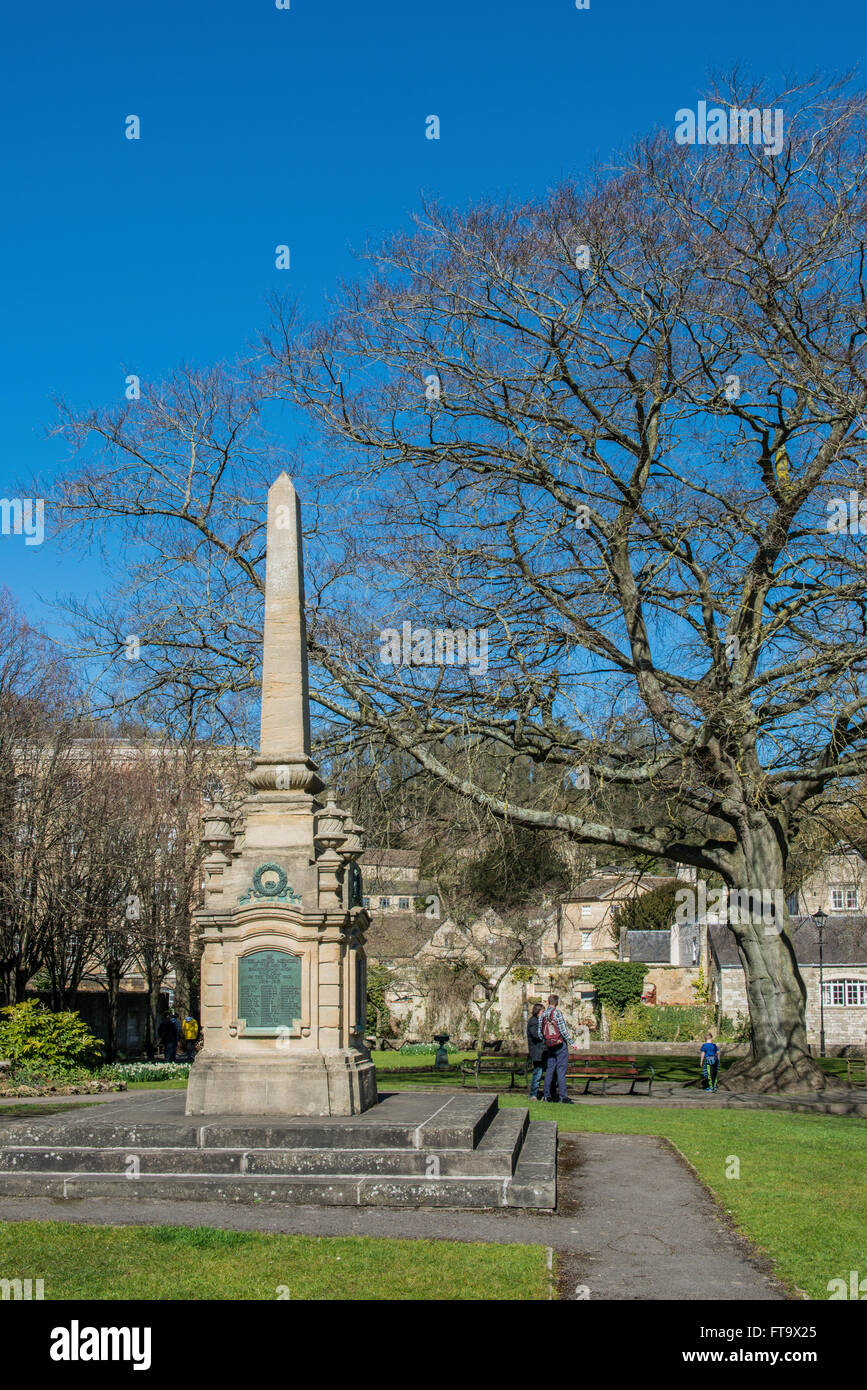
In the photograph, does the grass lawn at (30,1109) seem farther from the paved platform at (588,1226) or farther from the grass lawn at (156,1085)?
the paved platform at (588,1226)

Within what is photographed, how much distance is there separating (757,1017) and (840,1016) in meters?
31.1

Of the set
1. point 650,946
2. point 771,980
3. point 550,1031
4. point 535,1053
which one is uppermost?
point 771,980

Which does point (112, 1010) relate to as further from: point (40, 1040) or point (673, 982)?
point (673, 982)

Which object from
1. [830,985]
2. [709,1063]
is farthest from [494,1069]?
[830,985]

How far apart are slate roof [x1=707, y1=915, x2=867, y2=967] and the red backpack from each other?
102ft

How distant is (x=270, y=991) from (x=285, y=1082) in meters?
0.91

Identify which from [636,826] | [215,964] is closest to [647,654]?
[636,826]

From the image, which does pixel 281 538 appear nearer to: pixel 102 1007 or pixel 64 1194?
pixel 64 1194

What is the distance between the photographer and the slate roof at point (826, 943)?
4859 cm

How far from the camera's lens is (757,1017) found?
20.5 meters

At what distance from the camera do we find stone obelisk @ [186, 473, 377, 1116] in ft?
39.4

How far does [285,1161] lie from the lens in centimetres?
1014

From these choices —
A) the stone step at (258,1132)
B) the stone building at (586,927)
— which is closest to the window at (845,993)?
the stone building at (586,927)

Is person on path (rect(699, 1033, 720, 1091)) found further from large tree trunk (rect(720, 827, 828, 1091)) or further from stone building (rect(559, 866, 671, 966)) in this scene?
stone building (rect(559, 866, 671, 966))
